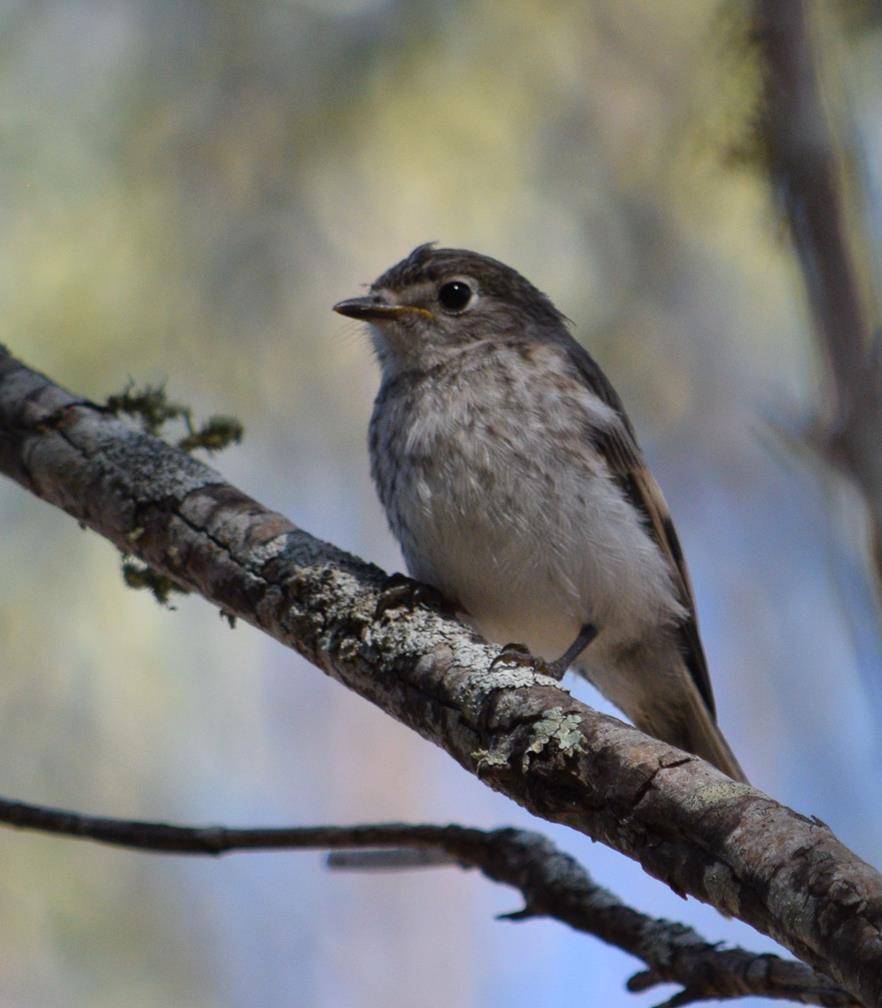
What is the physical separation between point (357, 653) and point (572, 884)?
2.60 feet

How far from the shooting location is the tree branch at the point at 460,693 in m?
1.91

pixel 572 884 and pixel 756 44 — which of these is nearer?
pixel 756 44

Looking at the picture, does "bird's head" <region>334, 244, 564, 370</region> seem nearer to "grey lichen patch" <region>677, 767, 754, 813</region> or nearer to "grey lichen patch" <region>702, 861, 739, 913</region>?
"grey lichen patch" <region>677, 767, 754, 813</region>

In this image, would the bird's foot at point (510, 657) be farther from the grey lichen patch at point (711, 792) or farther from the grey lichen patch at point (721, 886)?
the grey lichen patch at point (721, 886)

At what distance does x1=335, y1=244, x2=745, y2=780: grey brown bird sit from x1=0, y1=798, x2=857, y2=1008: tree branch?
70 centimetres

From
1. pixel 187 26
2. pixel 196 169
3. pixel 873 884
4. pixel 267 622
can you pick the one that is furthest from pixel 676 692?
pixel 187 26

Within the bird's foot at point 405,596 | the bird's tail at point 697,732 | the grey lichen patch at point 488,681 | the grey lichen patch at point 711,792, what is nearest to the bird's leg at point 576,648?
the bird's foot at point 405,596

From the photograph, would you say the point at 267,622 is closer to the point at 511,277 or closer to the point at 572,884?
the point at 572,884

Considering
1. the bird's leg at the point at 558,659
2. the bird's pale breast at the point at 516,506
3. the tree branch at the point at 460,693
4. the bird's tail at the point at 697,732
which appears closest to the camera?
the tree branch at the point at 460,693

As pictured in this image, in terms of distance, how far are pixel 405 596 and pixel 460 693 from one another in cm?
51

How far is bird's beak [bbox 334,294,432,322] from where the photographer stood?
462 cm

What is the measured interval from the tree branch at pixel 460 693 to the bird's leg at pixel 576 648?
843 millimetres

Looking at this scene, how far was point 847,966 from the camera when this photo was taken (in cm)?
175

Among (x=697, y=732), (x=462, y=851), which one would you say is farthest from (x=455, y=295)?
(x=462, y=851)
